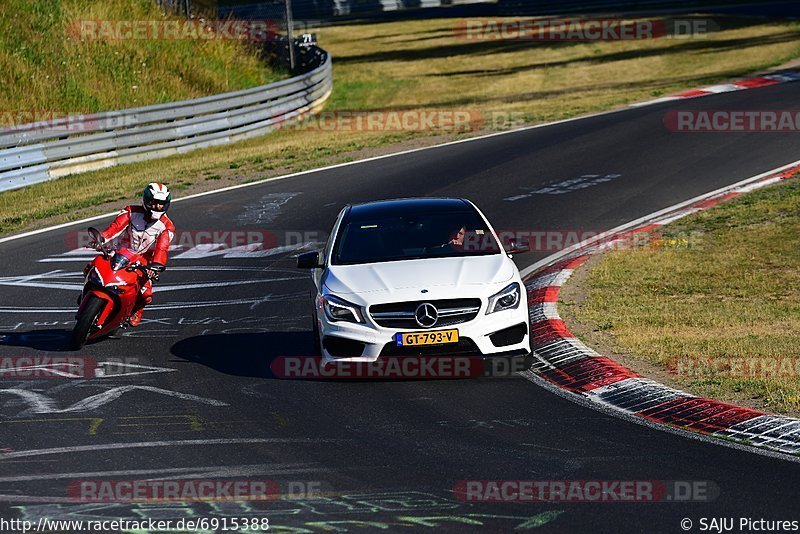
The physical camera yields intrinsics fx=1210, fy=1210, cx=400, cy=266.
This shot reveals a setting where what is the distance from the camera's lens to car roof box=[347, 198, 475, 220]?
1189 centimetres

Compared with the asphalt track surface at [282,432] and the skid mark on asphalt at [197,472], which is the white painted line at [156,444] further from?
the skid mark on asphalt at [197,472]

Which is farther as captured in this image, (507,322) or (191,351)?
(191,351)

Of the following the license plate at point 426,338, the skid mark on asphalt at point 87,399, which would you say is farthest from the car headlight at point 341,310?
the skid mark on asphalt at point 87,399

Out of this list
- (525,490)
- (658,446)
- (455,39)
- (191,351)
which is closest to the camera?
(525,490)

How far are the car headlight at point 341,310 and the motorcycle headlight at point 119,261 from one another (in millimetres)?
2717

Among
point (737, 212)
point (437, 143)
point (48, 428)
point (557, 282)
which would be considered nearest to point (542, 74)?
point (437, 143)

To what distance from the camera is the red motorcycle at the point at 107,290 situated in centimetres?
1189

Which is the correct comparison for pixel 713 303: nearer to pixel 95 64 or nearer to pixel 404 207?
pixel 404 207

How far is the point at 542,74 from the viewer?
41000 mm

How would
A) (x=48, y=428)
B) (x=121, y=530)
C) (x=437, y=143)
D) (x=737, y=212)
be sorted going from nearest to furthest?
(x=121, y=530)
(x=48, y=428)
(x=737, y=212)
(x=437, y=143)

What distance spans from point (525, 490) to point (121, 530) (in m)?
2.36

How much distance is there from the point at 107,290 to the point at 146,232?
0.92m

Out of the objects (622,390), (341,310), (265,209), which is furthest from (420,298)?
(265,209)

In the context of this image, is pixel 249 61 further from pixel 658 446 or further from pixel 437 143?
pixel 658 446
